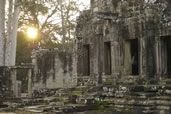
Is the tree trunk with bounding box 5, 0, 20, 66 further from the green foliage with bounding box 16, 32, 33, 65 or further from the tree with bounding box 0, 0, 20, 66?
the green foliage with bounding box 16, 32, 33, 65

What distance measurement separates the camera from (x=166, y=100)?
993 cm

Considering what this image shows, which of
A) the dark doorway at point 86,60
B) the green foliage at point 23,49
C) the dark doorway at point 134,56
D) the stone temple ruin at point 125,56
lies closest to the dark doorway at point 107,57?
the stone temple ruin at point 125,56

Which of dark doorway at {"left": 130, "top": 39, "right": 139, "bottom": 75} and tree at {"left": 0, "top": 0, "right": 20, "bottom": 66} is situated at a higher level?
tree at {"left": 0, "top": 0, "right": 20, "bottom": 66}

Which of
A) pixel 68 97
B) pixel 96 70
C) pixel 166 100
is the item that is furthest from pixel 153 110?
pixel 96 70

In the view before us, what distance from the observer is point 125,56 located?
13062 millimetres

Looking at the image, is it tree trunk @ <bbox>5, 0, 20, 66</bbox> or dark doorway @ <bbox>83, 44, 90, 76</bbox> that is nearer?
dark doorway @ <bbox>83, 44, 90, 76</bbox>

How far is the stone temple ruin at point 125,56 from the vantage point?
420 inches

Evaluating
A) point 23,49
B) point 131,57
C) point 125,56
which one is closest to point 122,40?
point 125,56

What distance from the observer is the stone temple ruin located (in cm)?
1068

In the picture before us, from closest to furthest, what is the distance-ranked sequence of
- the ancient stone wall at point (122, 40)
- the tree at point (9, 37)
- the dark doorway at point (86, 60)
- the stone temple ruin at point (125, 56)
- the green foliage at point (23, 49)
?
the stone temple ruin at point (125, 56) < the ancient stone wall at point (122, 40) < the dark doorway at point (86, 60) < the tree at point (9, 37) < the green foliage at point (23, 49)

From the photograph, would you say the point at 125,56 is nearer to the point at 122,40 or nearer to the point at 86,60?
the point at 122,40

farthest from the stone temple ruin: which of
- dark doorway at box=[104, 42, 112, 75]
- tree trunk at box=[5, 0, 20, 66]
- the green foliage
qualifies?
the green foliage

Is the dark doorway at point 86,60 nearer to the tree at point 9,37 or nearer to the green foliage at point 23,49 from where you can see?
the tree at point 9,37

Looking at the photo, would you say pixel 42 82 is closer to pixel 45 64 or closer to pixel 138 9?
pixel 45 64
